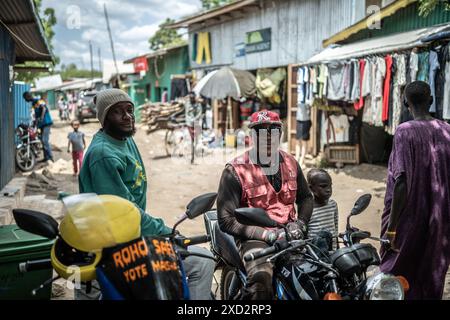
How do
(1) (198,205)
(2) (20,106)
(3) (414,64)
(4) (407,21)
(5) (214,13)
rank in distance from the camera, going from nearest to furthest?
1. (1) (198,205)
2. (3) (414,64)
3. (4) (407,21)
4. (2) (20,106)
5. (5) (214,13)

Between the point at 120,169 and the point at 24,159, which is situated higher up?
the point at 120,169

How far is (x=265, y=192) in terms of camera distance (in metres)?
2.99

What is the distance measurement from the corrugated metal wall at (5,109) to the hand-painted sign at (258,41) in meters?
8.88

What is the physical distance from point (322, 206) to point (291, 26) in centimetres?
1179

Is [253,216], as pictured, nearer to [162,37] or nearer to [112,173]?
[112,173]

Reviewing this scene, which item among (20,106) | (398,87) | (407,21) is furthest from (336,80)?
(20,106)

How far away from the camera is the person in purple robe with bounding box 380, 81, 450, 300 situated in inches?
125

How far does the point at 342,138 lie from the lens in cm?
1164

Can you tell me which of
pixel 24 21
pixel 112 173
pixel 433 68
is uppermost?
pixel 24 21

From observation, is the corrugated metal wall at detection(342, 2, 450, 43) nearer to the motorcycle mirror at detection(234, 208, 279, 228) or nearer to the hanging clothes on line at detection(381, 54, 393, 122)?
the hanging clothes on line at detection(381, 54, 393, 122)

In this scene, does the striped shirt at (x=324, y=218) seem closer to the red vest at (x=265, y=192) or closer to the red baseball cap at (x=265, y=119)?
the red vest at (x=265, y=192)

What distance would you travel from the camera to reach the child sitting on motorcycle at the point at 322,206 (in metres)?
3.70

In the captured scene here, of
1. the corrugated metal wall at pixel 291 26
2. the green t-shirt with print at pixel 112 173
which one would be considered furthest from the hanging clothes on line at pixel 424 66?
the green t-shirt with print at pixel 112 173

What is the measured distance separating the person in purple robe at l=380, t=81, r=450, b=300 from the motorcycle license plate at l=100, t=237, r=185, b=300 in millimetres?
1984
